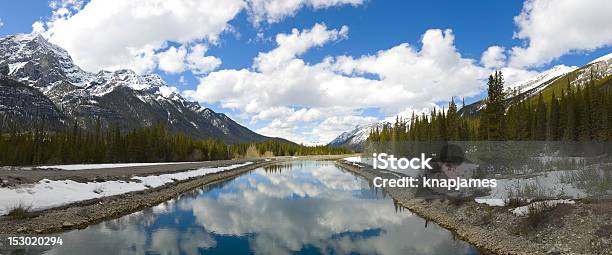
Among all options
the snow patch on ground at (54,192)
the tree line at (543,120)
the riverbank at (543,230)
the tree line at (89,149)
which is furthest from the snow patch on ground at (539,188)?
the tree line at (89,149)

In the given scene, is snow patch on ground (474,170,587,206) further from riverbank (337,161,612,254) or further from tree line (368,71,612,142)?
tree line (368,71,612,142)

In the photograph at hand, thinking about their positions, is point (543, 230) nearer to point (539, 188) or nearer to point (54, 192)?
point (539, 188)

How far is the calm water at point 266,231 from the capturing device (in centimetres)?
1894

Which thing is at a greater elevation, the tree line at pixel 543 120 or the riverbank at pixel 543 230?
the tree line at pixel 543 120

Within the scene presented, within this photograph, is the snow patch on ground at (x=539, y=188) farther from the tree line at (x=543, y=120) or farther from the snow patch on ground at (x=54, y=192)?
the snow patch on ground at (x=54, y=192)

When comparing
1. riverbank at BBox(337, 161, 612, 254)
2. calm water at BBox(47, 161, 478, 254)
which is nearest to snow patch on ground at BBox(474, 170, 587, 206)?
riverbank at BBox(337, 161, 612, 254)

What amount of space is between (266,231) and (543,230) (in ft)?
44.6

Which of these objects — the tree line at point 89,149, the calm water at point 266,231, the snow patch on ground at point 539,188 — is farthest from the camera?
the tree line at point 89,149

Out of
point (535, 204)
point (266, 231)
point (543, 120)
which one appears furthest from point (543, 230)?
point (543, 120)

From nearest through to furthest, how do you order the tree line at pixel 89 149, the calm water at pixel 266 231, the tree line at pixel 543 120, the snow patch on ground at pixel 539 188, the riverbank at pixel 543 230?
the riverbank at pixel 543 230 → the calm water at pixel 266 231 → the snow patch on ground at pixel 539 188 → the tree line at pixel 543 120 → the tree line at pixel 89 149

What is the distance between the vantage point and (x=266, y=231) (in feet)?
77.0

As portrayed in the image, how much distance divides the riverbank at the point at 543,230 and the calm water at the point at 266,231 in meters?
1.13

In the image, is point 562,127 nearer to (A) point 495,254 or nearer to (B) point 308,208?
(B) point 308,208

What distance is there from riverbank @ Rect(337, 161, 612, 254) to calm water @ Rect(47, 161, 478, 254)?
1133 millimetres
